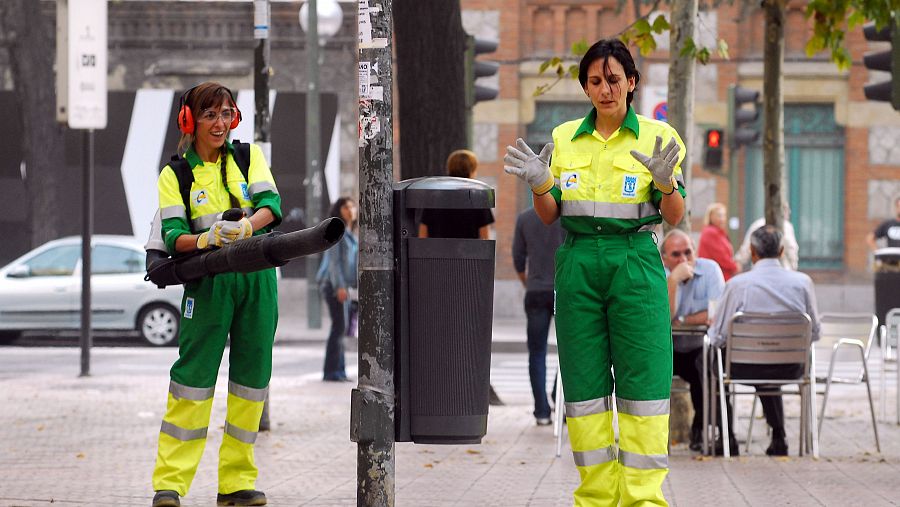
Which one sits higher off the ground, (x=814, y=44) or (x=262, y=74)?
(x=814, y=44)

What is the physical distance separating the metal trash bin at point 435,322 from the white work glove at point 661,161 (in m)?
0.65

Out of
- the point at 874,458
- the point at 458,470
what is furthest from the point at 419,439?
the point at 874,458

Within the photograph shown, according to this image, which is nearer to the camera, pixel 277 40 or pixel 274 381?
pixel 274 381

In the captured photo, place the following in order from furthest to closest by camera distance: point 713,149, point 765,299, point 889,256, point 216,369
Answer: point 713,149
point 889,256
point 765,299
point 216,369

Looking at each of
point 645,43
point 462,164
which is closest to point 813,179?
point 645,43

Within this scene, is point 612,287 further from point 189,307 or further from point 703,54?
point 703,54

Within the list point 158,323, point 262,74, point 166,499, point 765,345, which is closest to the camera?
point 166,499

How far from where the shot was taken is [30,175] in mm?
26984

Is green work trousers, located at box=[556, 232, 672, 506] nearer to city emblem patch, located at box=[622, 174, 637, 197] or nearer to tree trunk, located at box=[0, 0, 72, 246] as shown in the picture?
city emblem patch, located at box=[622, 174, 637, 197]

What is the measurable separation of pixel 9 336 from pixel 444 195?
1728 centimetres

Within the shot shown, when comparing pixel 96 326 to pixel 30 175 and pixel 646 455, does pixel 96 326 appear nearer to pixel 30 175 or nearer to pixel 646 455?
pixel 30 175

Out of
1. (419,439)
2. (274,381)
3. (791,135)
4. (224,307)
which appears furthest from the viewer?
(791,135)

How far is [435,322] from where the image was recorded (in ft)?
19.8

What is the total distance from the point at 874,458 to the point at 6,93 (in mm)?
22229
